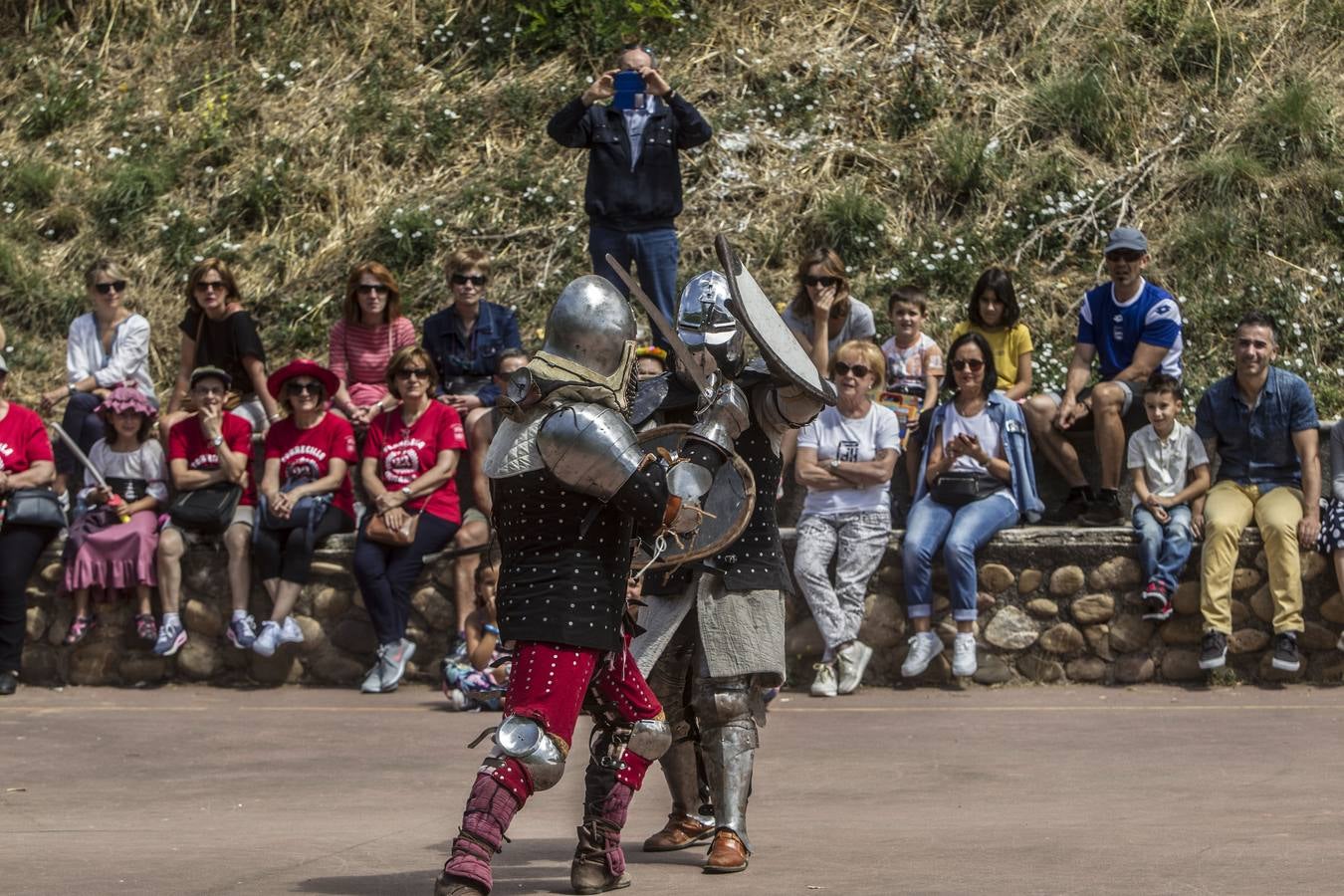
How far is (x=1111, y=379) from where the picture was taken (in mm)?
9961

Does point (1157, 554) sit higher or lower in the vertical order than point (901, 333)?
lower

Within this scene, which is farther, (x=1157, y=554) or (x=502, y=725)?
(x=1157, y=554)

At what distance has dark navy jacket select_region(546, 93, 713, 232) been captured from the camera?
33.8 ft

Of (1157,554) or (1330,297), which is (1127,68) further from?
(1157,554)

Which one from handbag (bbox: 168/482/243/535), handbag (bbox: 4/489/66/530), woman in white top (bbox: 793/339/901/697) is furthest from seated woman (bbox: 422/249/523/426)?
handbag (bbox: 4/489/66/530)

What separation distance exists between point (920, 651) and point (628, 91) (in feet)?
11.1

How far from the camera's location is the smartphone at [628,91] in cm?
1027

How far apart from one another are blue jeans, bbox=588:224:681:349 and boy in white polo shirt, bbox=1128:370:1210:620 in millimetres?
2552

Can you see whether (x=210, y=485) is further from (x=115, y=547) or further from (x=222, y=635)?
(x=222, y=635)

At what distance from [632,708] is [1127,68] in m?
9.32

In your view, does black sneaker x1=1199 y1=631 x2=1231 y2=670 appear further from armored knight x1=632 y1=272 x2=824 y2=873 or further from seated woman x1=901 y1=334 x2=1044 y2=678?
armored knight x1=632 y1=272 x2=824 y2=873

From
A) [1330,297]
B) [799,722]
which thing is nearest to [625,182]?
[799,722]

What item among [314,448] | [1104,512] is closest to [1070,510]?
[1104,512]

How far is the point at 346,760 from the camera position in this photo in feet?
26.1
